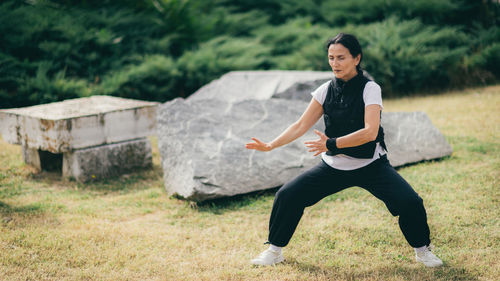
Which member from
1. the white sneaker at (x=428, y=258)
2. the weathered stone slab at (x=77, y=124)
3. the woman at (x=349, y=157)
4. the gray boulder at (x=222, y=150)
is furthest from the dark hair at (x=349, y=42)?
the weathered stone slab at (x=77, y=124)

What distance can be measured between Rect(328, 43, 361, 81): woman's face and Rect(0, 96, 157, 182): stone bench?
127 inches

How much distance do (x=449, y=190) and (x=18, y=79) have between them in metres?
6.56

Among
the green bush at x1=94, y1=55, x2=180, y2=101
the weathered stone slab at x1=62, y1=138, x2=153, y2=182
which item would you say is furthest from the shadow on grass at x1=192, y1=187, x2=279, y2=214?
the green bush at x1=94, y1=55, x2=180, y2=101

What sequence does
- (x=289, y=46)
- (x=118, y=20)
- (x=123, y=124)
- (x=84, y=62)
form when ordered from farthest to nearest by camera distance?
1. (x=289, y=46)
2. (x=118, y=20)
3. (x=84, y=62)
4. (x=123, y=124)

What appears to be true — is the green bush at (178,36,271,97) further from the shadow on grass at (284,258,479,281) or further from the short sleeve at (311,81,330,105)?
the shadow on grass at (284,258,479,281)

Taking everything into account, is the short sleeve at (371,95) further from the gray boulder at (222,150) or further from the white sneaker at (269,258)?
the gray boulder at (222,150)

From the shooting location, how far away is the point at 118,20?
31.2 ft

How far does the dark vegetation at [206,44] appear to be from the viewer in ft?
26.8

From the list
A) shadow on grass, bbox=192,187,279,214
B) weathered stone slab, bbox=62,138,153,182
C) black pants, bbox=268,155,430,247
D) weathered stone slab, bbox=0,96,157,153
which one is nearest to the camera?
black pants, bbox=268,155,430,247

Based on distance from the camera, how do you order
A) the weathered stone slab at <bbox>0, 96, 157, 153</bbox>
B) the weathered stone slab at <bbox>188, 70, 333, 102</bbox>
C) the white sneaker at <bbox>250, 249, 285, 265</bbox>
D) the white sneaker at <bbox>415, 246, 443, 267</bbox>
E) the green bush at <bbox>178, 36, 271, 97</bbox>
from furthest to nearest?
the green bush at <bbox>178, 36, 271, 97</bbox> → the weathered stone slab at <bbox>188, 70, 333, 102</bbox> → the weathered stone slab at <bbox>0, 96, 157, 153</bbox> → the white sneaker at <bbox>250, 249, 285, 265</bbox> → the white sneaker at <bbox>415, 246, 443, 267</bbox>

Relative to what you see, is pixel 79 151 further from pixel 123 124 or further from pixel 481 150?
pixel 481 150

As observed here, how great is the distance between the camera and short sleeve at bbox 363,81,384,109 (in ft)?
9.90

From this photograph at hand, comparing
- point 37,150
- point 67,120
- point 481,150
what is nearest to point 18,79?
point 37,150

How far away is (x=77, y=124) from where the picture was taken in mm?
5242
